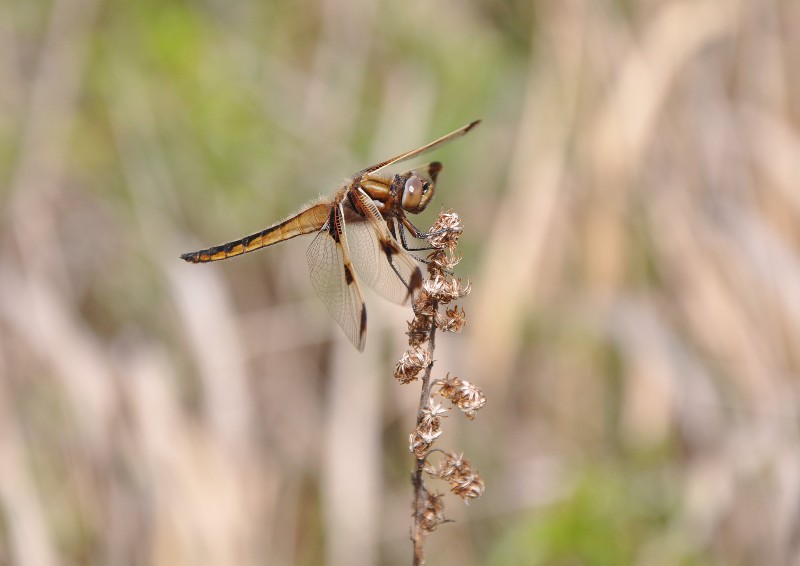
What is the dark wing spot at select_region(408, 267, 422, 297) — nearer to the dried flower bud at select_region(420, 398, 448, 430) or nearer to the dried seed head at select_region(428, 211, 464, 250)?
the dried seed head at select_region(428, 211, 464, 250)

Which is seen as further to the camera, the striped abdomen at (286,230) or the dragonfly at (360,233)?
the striped abdomen at (286,230)

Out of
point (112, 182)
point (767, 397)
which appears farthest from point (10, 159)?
point (767, 397)

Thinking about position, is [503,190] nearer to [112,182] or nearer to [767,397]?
[767,397]

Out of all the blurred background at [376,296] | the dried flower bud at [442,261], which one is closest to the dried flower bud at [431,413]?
the dried flower bud at [442,261]

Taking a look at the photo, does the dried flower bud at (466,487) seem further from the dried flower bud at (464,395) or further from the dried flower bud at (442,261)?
the dried flower bud at (442,261)

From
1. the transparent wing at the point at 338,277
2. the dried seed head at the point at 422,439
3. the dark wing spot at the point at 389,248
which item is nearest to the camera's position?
the dried seed head at the point at 422,439
